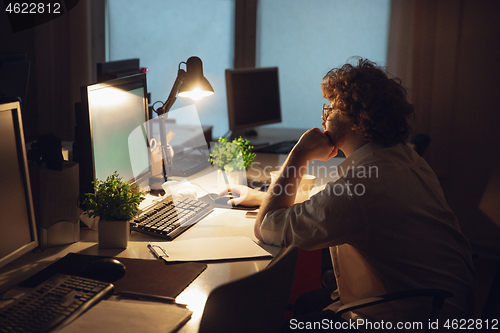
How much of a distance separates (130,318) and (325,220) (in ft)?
1.70

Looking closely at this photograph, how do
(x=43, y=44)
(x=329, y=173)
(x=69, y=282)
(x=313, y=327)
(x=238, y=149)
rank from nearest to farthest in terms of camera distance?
(x=69, y=282), (x=313, y=327), (x=238, y=149), (x=329, y=173), (x=43, y=44)

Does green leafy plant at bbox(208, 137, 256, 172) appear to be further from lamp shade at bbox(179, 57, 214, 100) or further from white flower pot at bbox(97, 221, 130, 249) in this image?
white flower pot at bbox(97, 221, 130, 249)

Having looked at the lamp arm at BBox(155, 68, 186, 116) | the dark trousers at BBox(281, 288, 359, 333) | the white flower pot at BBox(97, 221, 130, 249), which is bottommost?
the dark trousers at BBox(281, 288, 359, 333)

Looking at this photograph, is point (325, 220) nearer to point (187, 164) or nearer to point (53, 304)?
point (53, 304)

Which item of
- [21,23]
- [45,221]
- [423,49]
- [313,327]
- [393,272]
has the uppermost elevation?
[21,23]

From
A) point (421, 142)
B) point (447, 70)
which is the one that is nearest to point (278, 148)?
point (421, 142)

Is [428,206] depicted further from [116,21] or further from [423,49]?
[116,21]

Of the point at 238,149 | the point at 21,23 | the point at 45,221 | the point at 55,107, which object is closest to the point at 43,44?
the point at 21,23

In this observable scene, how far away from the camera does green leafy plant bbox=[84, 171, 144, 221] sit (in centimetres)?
118

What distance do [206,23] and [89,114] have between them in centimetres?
227

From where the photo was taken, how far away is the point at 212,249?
122 centimetres

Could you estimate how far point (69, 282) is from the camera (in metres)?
0.94

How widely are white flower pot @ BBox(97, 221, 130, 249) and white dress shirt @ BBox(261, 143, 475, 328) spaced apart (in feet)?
1.58

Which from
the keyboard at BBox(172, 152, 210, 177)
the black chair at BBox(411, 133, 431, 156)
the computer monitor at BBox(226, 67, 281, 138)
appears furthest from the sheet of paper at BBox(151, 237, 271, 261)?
the black chair at BBox(411, 133, 431, 156)
